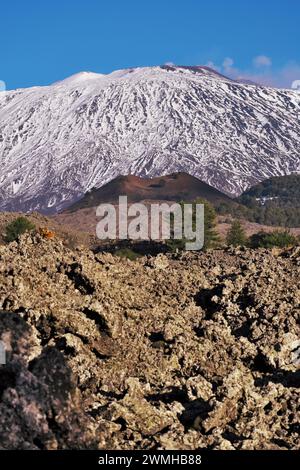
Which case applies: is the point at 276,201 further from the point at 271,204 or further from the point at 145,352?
the point at 145,352

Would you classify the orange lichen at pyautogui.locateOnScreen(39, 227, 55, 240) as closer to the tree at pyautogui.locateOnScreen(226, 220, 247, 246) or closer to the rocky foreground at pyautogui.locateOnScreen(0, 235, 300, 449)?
the rocky foreground at pyautogui.locateOnScreen(0, 235, 300, 449)

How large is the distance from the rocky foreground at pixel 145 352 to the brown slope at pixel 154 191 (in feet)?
257

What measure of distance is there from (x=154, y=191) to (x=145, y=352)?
93984 mm

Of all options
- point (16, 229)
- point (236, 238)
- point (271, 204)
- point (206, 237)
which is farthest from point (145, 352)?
point (271, 204)

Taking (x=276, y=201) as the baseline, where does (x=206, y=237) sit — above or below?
below

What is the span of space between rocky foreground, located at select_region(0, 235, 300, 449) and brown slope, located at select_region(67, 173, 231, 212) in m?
78.2

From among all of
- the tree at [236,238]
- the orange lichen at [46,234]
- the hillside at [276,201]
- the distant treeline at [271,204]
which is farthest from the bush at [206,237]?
the hillside at [276,201]

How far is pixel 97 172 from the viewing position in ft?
620

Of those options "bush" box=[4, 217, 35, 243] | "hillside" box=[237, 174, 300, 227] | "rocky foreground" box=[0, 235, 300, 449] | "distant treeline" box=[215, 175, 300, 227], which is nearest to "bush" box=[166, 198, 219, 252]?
"bush" box=[4, 217, 35, 243]

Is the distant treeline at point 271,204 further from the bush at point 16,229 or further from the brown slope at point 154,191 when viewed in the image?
the bush at point 16,229

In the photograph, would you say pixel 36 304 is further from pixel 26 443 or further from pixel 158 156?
pixel 158 156

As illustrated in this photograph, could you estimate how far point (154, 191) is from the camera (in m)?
107

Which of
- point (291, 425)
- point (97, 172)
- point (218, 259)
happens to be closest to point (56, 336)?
point (291, 425)

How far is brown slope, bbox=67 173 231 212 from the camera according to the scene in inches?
3981
